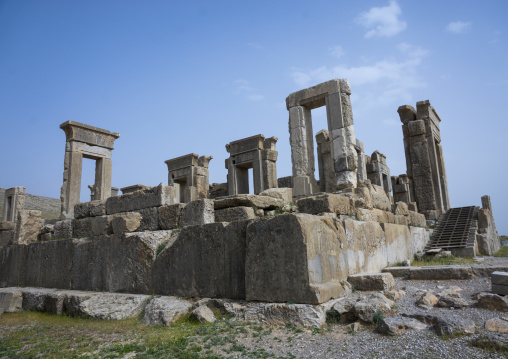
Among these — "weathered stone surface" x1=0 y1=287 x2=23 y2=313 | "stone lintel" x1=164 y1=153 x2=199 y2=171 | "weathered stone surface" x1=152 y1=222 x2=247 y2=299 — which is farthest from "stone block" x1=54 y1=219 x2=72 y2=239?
"stone lintel" x1=164 y1=153 x2=199 y2=171

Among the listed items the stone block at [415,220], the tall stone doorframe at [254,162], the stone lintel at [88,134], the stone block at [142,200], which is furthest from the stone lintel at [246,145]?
the stone block at [142,200]

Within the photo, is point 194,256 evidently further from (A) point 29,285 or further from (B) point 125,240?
(A) point 29,285

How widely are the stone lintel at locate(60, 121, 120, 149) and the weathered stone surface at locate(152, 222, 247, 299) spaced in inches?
425

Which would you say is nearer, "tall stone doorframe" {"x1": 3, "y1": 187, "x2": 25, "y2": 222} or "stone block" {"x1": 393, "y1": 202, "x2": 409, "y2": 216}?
"stone block" {"x1": 393, "y1": 202, "x2": 409, "y2": 216}

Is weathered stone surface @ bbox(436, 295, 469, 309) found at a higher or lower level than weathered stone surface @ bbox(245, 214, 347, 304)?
lower

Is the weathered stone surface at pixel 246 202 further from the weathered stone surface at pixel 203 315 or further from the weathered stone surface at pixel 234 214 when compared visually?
the weathered stone surface at pixel 203 315

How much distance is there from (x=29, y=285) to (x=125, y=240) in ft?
11.8

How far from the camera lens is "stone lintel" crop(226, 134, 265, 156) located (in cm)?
1766

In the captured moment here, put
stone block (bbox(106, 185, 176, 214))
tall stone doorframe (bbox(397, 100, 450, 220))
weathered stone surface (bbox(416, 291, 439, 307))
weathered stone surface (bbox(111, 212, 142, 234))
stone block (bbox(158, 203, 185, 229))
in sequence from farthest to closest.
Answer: tall stone doorframe (bbox(397, 100, 450, 220)), stone block (bbox(106, 185, 176, 214)), weathered stone surface (bbox(111, 212, 142, 234)), stone block (bbox(158, 203, 185, 229)), weathered stone surface (bbox(416, 291, 439, 307))

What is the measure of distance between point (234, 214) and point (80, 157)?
1130cm

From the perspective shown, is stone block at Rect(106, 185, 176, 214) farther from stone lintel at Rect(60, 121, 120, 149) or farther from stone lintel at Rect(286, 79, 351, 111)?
stone lintel at Rect(60, 121, 120, 149)

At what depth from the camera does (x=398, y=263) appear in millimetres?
7766

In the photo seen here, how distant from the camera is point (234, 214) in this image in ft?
19.2

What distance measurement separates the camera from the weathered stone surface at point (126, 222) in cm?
677
